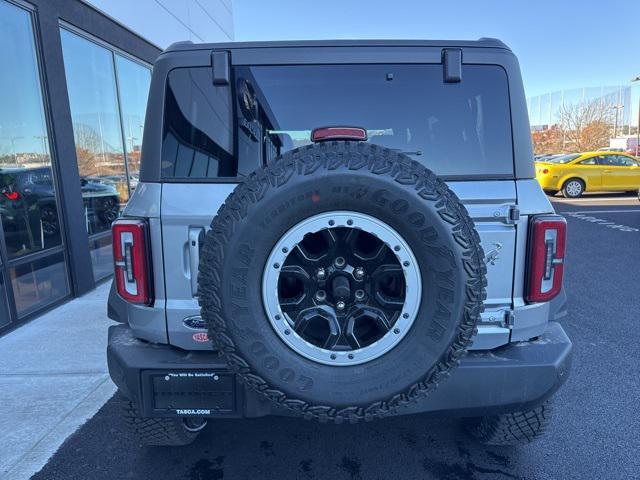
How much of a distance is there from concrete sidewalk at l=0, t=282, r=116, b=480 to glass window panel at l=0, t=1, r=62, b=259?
0.96 m

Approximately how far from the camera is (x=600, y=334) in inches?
156

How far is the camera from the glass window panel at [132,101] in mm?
6734

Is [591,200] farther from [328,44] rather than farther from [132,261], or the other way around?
[132,261]

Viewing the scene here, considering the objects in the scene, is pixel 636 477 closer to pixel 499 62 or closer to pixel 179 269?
pixel 499 62

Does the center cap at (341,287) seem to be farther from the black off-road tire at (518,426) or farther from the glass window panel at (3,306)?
the glass window panel at (3,306)

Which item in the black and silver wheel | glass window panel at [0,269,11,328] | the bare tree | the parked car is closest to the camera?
glass window panel at [0,269,11,328]

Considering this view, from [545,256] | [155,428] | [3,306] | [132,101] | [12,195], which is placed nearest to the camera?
[545,256]

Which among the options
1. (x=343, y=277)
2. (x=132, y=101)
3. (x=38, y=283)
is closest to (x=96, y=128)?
(x=132, y=101)

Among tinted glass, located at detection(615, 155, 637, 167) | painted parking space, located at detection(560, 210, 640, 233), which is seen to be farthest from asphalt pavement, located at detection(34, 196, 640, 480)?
tinted glass, located at detection(615, 155, 637, 167)

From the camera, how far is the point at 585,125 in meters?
49.4

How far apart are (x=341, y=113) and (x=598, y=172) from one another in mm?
15950

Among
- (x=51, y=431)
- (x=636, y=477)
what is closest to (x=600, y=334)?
(x=636, y=477)

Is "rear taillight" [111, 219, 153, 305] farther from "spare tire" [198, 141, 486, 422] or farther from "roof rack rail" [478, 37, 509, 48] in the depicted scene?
"roof rack rail" [478, 37, 509, 48]

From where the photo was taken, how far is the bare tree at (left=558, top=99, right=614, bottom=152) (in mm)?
46688
